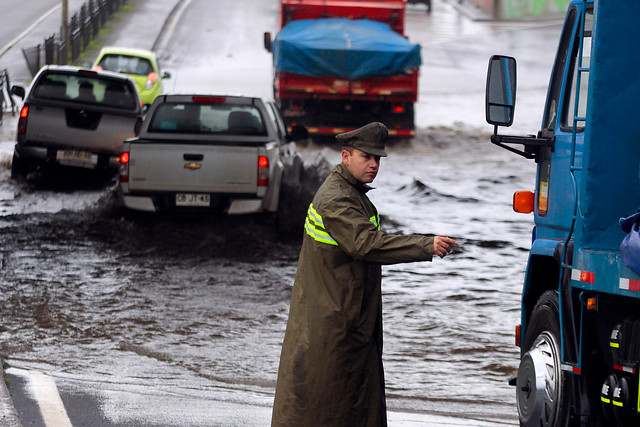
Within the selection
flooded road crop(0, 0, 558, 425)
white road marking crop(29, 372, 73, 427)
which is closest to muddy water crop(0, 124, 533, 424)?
flooded road crop(0, 0, 558, 425)

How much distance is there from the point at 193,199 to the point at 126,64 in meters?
14.6

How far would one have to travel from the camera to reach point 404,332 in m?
9.48

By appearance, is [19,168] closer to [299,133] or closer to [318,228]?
[299,133]

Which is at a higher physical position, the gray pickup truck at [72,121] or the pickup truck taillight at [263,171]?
the pickup truck taillight at [263,171]

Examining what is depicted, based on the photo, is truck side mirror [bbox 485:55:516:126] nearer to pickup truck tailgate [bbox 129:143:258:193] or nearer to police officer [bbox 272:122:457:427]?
police officer [bbox 272:122:457:427]

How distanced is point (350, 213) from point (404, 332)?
4.62 m

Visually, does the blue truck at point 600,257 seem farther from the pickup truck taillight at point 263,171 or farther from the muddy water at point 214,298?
the pickup truck taillight at point 263,171

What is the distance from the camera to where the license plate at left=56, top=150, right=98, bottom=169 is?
15.6 metres

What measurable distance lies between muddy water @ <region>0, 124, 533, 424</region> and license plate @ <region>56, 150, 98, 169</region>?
50 cm

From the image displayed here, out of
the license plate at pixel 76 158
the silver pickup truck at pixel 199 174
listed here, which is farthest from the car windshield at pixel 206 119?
the license plate at pixel 76 158

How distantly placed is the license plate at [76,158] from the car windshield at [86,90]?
766 millimetres

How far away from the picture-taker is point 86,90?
635 inches

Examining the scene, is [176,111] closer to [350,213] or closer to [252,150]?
[252,150]

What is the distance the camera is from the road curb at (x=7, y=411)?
19.4 ft
